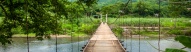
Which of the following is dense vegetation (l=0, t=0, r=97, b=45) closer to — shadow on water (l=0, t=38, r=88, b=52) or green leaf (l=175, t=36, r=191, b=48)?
green leaf (l=175, t=36, r=191, b=48)

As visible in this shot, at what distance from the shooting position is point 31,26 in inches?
178

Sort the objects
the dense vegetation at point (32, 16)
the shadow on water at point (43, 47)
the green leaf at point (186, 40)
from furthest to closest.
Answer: the shadow on water at point (43, 47) < the dense vegetation at point (32, 16) < the green leaf at point (186, 40)

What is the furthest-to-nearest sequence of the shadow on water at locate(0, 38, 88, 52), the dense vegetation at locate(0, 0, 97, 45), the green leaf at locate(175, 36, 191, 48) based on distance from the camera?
the shadow on water at locate(0, 38, 88, 52) < the dense vegetation at locate(0, 0, 97, 45) < the green leaf at locate(175, 36, 191, 48)

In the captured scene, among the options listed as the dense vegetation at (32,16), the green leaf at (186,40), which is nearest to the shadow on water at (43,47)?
the dense vegetation at (32,16)

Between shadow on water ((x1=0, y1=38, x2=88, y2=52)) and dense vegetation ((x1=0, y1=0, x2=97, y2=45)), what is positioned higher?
dense vegetation ((x1=0, y1=0, x2=97, y2=45))

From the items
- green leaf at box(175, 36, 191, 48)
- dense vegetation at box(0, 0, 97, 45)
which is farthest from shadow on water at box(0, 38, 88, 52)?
green leaf at box(175, 36, 191, 48)

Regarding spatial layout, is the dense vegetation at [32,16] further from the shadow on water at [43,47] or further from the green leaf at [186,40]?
the shadow on water at [43,47]

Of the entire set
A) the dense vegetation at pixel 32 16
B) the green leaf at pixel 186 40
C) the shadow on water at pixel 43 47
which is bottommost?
the shadow on water at pixel 43 47

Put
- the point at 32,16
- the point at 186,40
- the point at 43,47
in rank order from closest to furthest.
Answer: the point at 186,40 → the point at 32,16 → the point at 43,47

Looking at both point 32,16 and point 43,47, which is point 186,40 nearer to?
point 32,16

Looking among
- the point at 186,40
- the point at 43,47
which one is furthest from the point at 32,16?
the point at 43,47

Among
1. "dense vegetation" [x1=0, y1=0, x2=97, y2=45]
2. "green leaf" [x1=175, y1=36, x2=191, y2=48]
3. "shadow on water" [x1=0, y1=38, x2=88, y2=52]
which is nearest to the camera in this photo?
"green leaf" [x1=175, y1=36, x2=191, y2=48]

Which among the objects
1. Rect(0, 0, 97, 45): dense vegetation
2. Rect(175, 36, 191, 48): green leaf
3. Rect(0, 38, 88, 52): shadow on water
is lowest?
Rect(0, 38, 88, 52): shadow on water

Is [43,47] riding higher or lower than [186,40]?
lower
